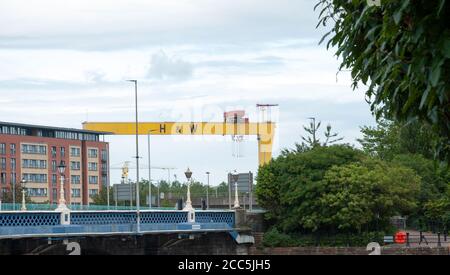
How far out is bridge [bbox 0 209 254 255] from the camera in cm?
5847

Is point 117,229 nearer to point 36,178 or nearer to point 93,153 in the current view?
point 36,178

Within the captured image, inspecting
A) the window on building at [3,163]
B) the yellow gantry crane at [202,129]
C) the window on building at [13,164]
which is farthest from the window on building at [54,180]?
the window on building at [3,163]

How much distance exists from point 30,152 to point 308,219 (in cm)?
9294

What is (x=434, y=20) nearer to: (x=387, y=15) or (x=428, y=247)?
(x=387, y=15)

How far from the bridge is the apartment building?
78.5 meters

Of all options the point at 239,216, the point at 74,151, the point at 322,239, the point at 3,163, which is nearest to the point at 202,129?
the point at 74,151

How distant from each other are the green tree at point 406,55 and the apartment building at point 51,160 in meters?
137

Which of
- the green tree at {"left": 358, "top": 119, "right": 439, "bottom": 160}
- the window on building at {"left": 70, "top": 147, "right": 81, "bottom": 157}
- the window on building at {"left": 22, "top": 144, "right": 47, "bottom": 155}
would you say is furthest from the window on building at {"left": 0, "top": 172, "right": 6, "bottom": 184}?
the green tree at {"left": 358, "top": 119, "right": 439, "bottom": 160}

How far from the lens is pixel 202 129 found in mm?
156625

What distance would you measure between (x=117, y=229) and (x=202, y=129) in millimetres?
92450

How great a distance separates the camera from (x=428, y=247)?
230ft

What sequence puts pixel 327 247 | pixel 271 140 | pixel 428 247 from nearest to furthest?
pixel 428 247 < pixel 327 247 < pixel 271 140

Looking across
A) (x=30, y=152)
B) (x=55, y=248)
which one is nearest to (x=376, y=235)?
(x=55, y=248)

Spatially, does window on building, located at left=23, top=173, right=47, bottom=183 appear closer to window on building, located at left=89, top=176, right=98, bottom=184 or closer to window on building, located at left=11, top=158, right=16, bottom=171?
window on building, located at left=11, top=158, right=16, bottom=171
